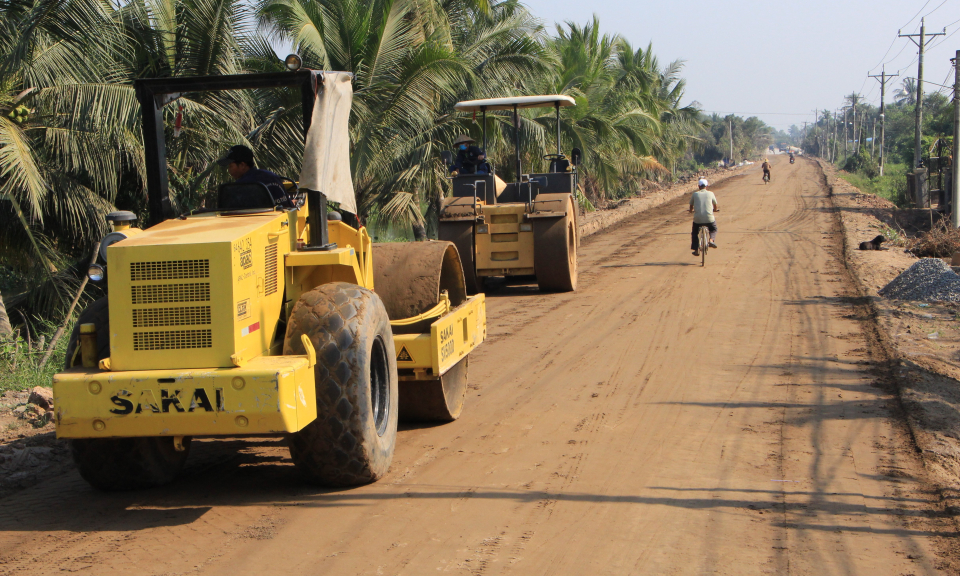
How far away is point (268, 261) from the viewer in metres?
5.31

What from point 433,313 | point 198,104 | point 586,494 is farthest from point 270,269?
point 198,104

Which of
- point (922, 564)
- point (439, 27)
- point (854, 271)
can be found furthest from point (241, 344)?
point (439, 27)

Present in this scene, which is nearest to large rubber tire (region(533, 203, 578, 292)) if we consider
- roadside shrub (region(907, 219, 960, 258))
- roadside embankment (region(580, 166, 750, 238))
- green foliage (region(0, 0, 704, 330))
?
green foliage (region(0, 0, 704, 330))

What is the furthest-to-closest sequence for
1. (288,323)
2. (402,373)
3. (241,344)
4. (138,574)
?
(402,373)
(288,323)
(241,344)
(138,574)

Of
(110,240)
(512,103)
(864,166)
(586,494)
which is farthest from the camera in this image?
(864,166)

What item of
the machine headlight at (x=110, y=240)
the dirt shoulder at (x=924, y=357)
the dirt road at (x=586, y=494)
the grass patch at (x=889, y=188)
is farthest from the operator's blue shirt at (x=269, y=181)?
the grass patch at (x=889, y=188)

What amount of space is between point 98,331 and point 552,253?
33.2 feet

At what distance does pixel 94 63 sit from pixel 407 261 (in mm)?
8785

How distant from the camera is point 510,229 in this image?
14.7 metres

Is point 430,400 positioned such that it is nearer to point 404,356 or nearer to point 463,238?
point 404,356

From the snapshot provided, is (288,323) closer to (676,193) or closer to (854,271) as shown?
(854,271)

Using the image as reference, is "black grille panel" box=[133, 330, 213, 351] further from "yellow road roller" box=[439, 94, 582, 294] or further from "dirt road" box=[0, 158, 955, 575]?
"yellow road roller" box=[439, 94, 582, 294]

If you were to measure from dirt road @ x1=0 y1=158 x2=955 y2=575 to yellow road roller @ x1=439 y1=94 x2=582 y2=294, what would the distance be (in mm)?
4434

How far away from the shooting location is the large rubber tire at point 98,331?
507cm
